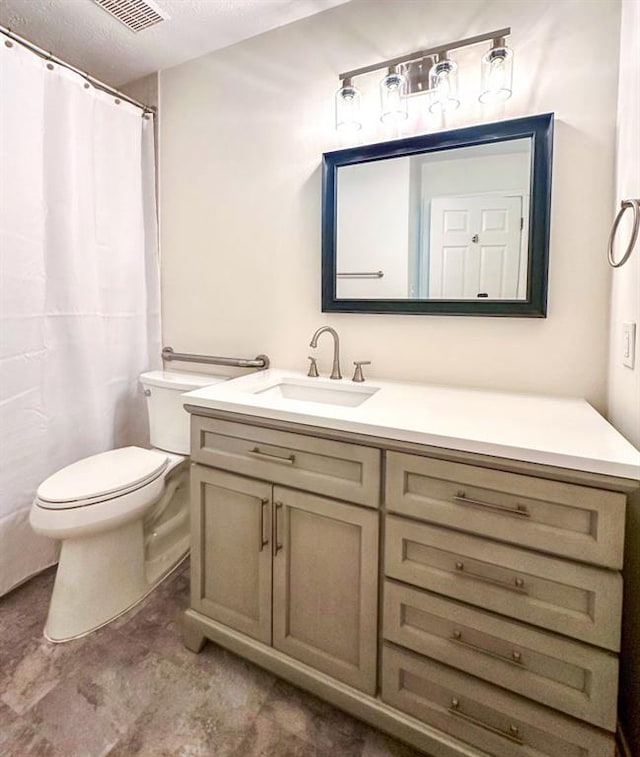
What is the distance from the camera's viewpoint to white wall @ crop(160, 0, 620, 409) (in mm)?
1294

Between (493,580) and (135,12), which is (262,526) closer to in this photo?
(493,580)

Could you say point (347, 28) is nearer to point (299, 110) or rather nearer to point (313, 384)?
point (299, 110)

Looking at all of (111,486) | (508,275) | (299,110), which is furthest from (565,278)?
(111,486)

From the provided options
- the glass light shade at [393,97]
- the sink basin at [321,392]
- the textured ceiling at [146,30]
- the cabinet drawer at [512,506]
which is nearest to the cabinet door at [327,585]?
the cabinet drawer at [512,506]

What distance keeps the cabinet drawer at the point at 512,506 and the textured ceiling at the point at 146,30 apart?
1.78m

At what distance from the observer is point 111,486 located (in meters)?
1.54

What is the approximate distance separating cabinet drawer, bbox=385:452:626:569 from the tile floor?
2.33 ft

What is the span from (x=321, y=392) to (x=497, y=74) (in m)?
1.20

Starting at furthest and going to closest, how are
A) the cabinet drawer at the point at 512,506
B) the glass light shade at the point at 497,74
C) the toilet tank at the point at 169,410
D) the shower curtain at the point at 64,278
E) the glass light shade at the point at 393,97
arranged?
the toilet tank at the point at 169,410 < the shower curtain at the point at 64,278 < the glass light shade at the point at 393,97 < the glass light shade at the point at 497,74 < the cabinet drawer at the point at 512,506

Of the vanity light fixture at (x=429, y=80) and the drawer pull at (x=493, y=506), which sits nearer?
the drawer pull at (x=493, y=506)

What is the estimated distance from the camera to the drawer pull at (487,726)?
0.97 metres

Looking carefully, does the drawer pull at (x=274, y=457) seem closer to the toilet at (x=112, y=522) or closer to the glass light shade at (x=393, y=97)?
the toilet at (x=112, y=522)

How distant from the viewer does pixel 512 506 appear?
0.93 metres

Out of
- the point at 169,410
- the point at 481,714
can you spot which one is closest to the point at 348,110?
the point at 169,410
